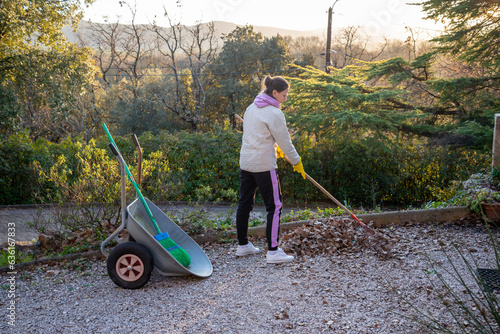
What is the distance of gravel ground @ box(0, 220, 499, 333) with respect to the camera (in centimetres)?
282

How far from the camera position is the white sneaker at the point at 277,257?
160 inches

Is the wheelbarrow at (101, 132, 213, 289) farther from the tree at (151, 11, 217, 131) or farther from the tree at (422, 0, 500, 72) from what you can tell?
the tree at (151, 11, 217, 131)

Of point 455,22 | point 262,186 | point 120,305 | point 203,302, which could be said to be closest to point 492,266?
point 262,186

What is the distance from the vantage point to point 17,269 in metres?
4.04

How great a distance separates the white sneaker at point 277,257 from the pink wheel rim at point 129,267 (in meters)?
1.33

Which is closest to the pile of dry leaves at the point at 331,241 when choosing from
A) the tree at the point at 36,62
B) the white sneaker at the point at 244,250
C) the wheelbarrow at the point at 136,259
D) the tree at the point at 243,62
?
the white sneaker at the point at 244,250

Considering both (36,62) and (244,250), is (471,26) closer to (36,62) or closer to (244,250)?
(244,250)

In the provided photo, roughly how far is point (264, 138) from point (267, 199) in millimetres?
627

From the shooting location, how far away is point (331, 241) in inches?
175

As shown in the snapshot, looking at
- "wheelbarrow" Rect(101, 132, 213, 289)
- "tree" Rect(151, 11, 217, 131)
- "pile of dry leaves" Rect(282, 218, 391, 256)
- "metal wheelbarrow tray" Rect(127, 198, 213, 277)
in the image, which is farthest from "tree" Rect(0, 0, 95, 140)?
"tree" Rect(151, 11, 217, 131)

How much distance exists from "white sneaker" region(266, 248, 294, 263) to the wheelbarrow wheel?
1249 millimetres

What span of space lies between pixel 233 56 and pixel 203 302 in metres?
22.2

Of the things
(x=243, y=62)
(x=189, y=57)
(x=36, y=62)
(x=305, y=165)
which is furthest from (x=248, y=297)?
(x=189, y=57)

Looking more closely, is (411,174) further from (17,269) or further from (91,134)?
(91,134)
